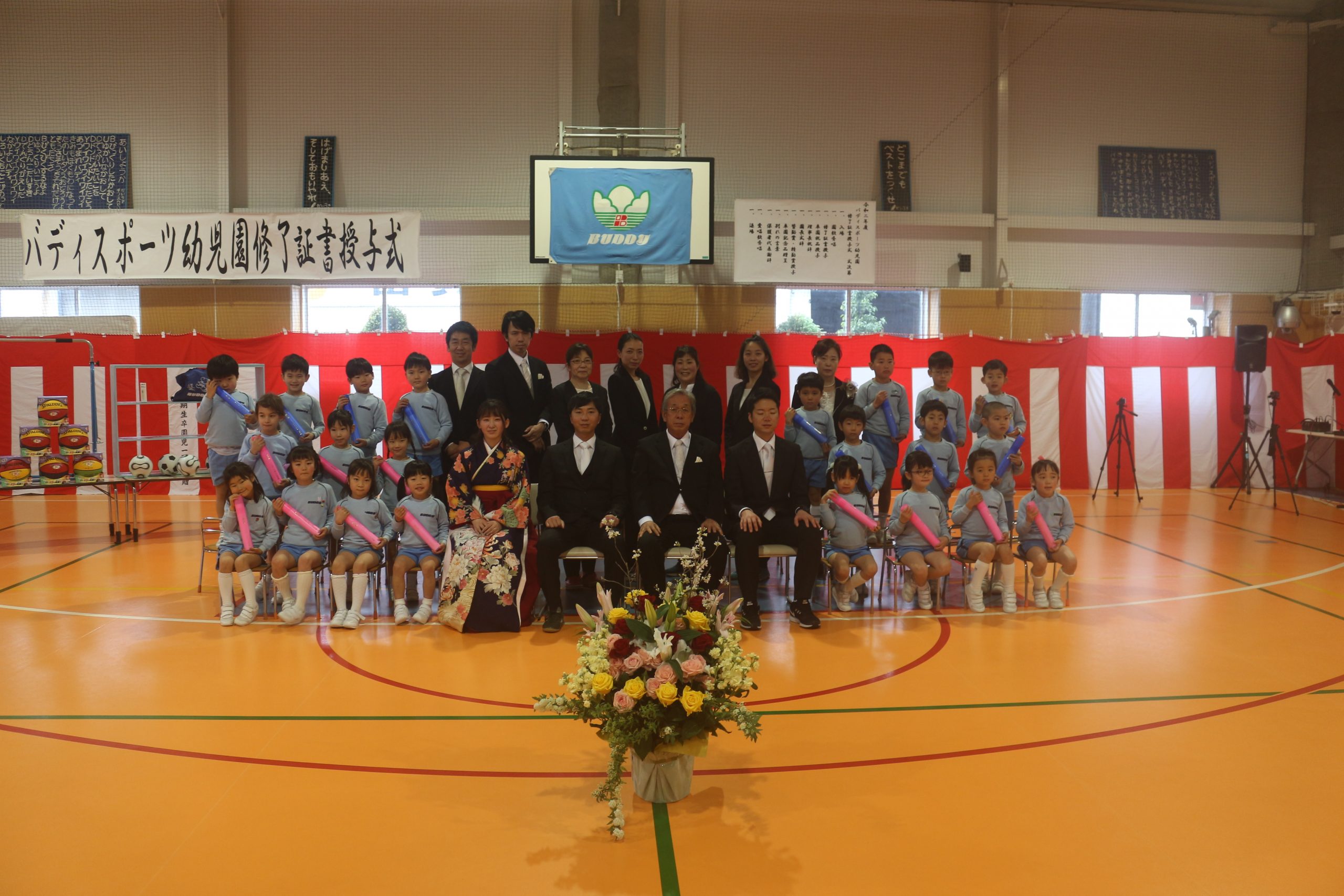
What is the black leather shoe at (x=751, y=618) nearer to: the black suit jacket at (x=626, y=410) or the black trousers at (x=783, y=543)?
the black trousers at (x=783, y=543)

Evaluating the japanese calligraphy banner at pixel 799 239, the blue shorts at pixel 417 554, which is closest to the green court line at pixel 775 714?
the blue shorts at pixel 417 554

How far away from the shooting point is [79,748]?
391 cm

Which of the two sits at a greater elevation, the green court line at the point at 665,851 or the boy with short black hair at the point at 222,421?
the boy with short black hair at the point at 222,421

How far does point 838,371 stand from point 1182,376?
476 centimetres

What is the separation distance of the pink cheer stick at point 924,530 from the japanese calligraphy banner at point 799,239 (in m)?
5.90

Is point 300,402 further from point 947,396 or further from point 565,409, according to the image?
point 947,396

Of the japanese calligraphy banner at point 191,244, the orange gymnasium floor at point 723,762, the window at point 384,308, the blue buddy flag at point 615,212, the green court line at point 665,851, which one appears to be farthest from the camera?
the window at point 384,308

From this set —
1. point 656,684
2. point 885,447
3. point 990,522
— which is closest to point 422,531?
point 656,684

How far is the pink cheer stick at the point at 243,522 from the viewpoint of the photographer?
596 cm

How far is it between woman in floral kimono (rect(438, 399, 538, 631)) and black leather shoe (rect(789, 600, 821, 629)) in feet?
5.53

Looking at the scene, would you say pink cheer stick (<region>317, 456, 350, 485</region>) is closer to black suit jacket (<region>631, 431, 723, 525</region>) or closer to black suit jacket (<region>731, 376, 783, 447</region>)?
black suit jacket (<region>631, 431, 723, 525</region>)

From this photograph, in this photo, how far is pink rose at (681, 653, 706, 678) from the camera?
10.4ft

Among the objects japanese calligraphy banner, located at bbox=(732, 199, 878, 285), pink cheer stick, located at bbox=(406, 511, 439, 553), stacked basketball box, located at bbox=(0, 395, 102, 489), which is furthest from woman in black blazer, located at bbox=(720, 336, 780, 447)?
stacked basketball box, located at bbox=(0, 395, 102, 489)

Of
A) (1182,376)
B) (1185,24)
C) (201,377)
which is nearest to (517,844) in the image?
(201,377)
